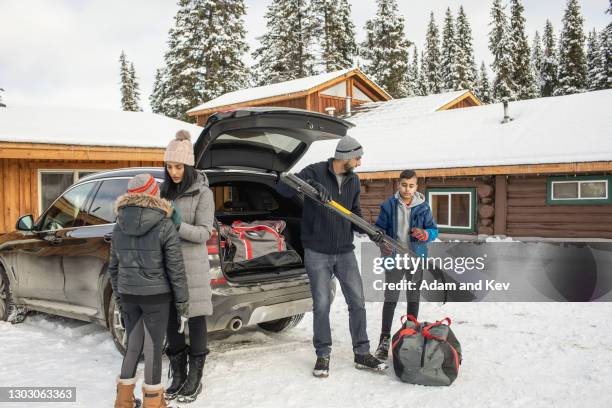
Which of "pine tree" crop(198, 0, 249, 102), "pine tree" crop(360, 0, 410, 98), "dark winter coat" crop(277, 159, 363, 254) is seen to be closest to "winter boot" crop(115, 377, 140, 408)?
"dark winter coat" crop(277, 159, 363, 254)

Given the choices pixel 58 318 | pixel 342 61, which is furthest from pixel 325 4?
pixel 58 318

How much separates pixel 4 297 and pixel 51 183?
5.71m

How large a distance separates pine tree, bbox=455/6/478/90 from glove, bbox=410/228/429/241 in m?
42.9

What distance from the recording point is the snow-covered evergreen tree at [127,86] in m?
49.3

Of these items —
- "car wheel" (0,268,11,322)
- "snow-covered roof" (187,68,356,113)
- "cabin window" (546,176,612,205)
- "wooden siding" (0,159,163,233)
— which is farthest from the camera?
"snow-covered roof" (187,68,356,113)

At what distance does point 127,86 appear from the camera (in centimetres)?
4991

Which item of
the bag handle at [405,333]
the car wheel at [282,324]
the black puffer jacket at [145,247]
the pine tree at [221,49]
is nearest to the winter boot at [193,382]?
the black puffer jacket at [145,247]

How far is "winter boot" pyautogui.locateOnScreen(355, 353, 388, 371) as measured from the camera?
4.36m

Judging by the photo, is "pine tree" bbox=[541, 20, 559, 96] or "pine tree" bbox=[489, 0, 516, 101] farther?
"pine tree" bbox=[541, 20, 559, 96]

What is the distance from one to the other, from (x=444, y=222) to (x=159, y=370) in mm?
12913

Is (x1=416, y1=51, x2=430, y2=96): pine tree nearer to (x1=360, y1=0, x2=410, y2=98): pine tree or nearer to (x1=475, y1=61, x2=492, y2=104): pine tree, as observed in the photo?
(x1=475, y1=61, x2=492, y2=104): pine tree

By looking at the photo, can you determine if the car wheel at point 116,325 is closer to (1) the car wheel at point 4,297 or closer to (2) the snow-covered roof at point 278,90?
(1) the car wheel at point 4,297

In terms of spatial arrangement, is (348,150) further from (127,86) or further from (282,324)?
(127,86)

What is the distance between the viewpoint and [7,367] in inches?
178
